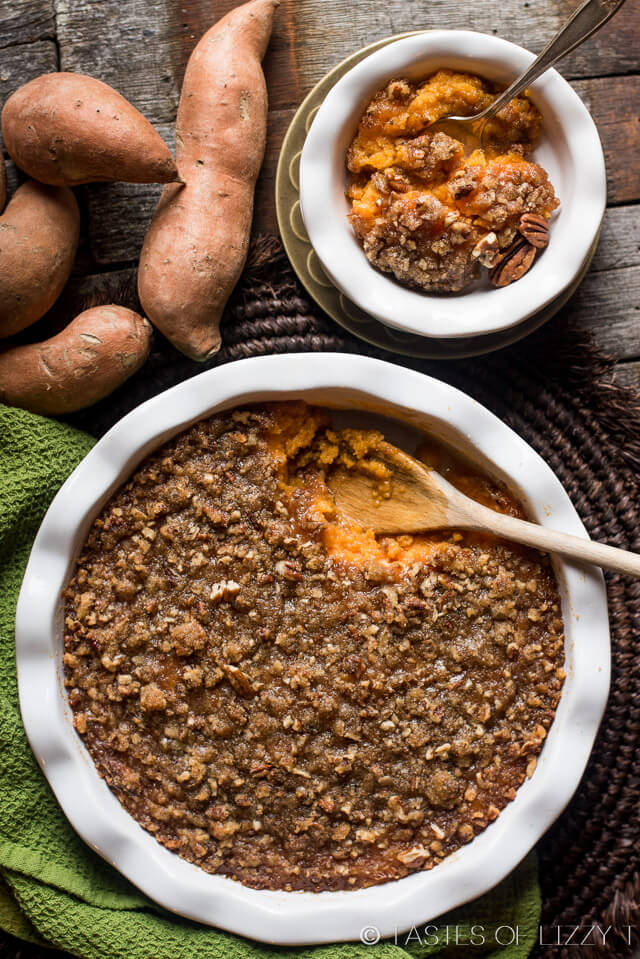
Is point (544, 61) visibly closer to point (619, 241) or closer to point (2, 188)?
point (619, 241)

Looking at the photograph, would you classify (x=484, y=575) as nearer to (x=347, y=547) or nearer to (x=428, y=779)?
(x=347, y=547)

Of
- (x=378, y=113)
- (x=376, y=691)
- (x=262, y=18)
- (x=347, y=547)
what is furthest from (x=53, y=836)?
(x=262, y=18)

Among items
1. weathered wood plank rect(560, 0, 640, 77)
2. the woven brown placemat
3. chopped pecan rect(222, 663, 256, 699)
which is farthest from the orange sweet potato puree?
weathered wood plank rect(560, 0, 640, 77)

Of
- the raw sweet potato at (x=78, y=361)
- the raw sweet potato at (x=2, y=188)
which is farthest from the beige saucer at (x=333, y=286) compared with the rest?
the raw sweet potato at (x=2, y=188)

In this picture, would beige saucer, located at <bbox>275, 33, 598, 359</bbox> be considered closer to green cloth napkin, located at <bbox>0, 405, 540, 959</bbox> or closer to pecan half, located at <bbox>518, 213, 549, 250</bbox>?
pecan half, located at <bbox>518, 213, 549, 250</bbox>

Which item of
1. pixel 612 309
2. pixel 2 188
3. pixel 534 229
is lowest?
pixel 612 309

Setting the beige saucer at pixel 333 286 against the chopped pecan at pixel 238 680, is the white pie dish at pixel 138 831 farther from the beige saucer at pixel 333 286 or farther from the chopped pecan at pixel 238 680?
the chopped pecan at pixel 238 680

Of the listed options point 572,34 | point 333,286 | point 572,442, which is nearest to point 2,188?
point 333,286
